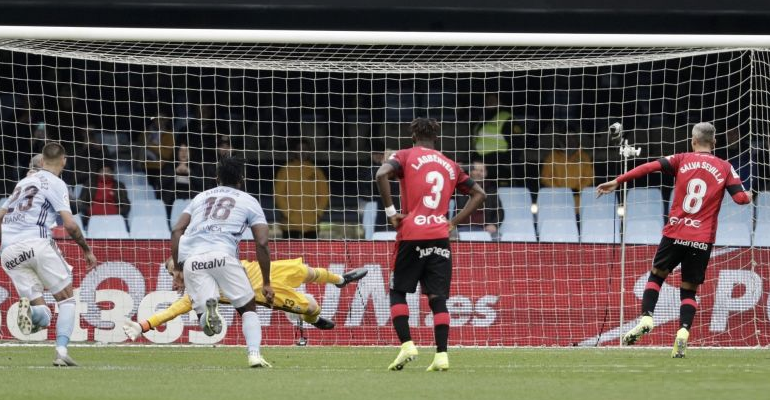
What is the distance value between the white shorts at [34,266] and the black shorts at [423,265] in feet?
10.4

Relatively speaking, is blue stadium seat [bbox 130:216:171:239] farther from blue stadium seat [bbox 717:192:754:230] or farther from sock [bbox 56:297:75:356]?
blue stadium seat [bbox 717:192:754:230]

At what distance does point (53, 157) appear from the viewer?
1143 centimetres

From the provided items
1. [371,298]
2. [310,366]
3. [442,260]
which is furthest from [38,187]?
[371,298]

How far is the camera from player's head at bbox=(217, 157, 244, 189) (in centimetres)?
1064

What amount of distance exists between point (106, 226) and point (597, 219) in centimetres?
648

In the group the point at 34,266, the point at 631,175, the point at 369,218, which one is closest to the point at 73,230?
the point at 34,266

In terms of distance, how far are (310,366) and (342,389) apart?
257 centimetres

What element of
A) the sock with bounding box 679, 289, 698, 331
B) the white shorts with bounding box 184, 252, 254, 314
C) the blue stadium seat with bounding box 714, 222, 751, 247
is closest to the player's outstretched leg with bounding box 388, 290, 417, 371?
the white shorts with bounding box 184, 252, 254, 314

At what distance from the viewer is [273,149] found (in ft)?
58.9

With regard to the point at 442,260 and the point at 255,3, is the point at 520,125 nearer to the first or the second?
the point at 255,3

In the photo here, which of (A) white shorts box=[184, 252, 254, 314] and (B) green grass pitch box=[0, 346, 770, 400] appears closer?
(B) green grass pitch box=[0, 346, 770, 400]

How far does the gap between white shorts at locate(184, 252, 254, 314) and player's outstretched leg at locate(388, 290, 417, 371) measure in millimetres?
1208

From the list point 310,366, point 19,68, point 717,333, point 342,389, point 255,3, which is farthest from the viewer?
point 19,68

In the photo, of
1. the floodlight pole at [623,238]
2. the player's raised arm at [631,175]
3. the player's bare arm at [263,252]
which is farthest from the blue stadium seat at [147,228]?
the player's raised arm at [631,175]
